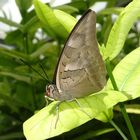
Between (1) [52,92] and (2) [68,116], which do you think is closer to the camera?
(2) [68,116]

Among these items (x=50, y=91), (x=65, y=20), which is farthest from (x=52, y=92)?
(x=65, y=20)

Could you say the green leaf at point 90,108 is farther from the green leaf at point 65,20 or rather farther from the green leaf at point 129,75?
the green leaf at point 65,20

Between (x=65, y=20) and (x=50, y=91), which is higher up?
(x=65, y=20)

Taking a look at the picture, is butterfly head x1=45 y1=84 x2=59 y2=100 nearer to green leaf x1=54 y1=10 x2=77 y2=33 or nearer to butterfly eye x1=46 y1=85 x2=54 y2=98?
butterfly eye x1=46 y1=85 x2=54 y2=98

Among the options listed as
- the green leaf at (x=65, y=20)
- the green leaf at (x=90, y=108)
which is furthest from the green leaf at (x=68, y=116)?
the green leaf at (x=65, y=20)

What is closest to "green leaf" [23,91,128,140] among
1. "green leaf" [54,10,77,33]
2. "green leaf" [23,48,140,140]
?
"green leaf" [23,48,140,140]

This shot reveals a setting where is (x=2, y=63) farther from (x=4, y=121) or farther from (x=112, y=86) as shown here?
(x=112, y=86)

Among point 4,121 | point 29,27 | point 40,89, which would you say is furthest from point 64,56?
point 4,121

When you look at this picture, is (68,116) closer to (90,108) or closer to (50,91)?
(90,108)
